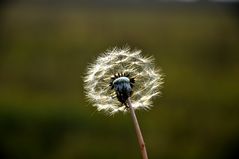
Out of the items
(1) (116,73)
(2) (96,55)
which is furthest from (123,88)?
(2) (96,55)

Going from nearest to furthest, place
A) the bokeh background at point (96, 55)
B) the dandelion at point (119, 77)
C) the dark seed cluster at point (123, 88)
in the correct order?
the dark seed cluster at point (123, 88) < the dandelion at point (119, 77) < the bokeh background at point (96, 55)

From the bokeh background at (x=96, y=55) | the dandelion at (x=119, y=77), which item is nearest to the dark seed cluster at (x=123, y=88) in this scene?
the dandelion at (x=119, y=77)

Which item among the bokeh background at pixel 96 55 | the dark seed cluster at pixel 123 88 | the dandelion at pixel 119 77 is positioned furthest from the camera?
the bokeh background at pixel 96 55

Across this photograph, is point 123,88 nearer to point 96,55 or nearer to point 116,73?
point 116,73

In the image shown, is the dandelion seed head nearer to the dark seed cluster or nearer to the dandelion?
the dandelion

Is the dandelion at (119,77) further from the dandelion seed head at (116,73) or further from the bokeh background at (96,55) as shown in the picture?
the bokeh background at (96,55)
